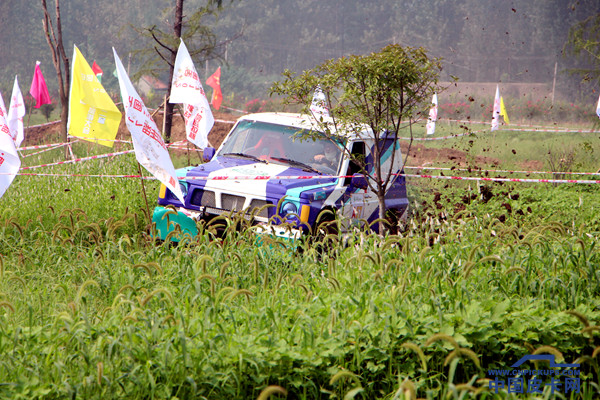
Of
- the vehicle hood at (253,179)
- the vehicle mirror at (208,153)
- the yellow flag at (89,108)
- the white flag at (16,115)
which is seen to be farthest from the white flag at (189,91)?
the white flag at (16,115)

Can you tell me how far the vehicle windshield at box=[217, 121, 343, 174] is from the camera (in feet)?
22.2

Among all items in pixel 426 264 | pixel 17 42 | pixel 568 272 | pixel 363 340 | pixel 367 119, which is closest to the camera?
pixel 363 340

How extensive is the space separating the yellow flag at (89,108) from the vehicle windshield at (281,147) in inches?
136

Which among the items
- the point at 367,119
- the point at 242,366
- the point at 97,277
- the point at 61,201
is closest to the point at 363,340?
the point at 242,366

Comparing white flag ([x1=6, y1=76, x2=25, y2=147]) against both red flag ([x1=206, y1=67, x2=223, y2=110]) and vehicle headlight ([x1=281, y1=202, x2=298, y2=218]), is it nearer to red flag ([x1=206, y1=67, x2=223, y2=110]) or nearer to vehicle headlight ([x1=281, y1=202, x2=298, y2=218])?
red flag ([x1=206, y1=67, x2=223, y2=110])

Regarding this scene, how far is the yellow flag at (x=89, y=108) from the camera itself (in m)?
9.65

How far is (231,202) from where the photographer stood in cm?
617

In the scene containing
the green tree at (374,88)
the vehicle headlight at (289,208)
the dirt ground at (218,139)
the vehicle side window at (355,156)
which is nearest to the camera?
the vehicle headlight at (289,208)

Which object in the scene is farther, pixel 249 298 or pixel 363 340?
pixel 249 298

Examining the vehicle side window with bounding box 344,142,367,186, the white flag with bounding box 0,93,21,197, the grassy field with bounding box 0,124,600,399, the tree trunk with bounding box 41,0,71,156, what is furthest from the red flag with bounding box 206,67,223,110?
the grassy field with bounding box 0,124,600,399

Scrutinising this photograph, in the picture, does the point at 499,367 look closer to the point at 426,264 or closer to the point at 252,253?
the point at 426,264

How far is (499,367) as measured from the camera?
Result: 3.06m

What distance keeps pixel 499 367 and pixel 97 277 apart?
292 cm

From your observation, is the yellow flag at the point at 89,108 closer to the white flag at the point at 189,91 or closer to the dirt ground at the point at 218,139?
the white flag at the point at 189,91
